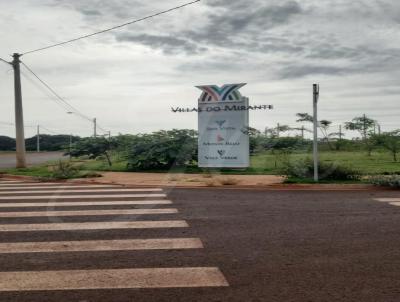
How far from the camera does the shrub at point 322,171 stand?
14.8 meters

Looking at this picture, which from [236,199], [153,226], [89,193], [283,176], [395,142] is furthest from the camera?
[395,142]

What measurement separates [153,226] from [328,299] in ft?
13.2

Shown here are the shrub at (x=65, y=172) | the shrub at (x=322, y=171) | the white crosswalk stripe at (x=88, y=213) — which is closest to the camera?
the white crosswalk stripe at (x=88, y=213)

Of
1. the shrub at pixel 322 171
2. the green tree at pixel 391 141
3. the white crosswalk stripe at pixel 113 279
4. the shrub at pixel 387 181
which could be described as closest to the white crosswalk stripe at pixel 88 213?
the white crosswalk stripe at pixel 113 279

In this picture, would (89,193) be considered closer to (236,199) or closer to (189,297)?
(236,199)

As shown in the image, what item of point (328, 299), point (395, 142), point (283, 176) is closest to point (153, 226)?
point (328, 299)

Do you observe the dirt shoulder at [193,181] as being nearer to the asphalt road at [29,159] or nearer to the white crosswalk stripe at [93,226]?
the white crosswalk stripe at [93,226]

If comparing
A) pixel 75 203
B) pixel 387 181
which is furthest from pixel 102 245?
pixel 387 181

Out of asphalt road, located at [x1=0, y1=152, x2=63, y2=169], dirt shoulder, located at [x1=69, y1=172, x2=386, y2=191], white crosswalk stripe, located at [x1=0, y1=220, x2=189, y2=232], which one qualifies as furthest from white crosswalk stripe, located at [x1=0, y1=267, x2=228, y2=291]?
asphalt road, located at [x1=0, y1=152, x2=63, y2=169]

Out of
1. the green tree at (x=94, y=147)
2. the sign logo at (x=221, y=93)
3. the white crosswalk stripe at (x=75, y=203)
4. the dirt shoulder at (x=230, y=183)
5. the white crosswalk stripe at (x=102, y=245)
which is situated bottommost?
the white crosswalk stripe at (x=102, y=245)

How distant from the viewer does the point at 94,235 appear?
7.52m

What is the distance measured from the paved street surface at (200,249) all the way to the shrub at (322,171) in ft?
11.4

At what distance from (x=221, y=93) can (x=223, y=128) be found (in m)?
1.32

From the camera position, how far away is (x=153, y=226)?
8180mm
